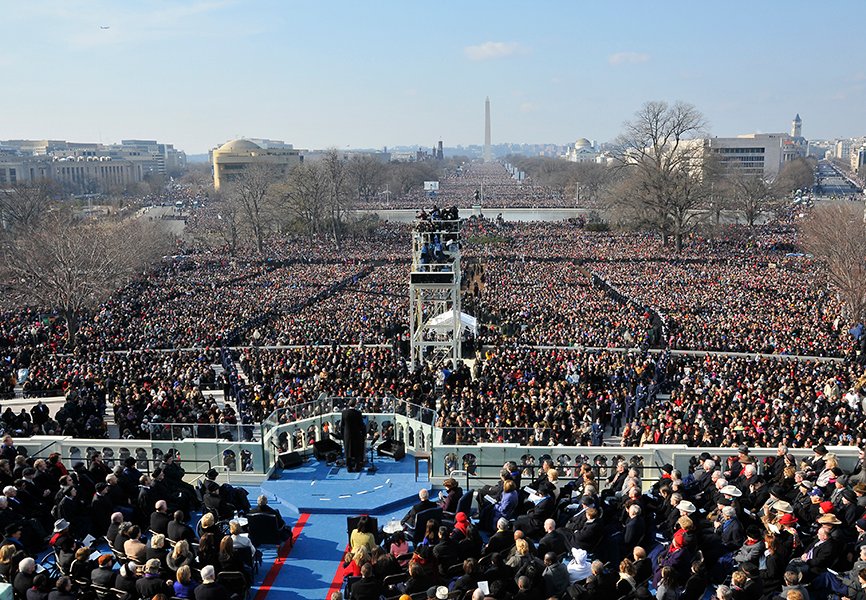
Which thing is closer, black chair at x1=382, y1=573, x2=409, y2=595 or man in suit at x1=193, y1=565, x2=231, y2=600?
man in suit at x1=193, y1=565, x2=231, y2=600

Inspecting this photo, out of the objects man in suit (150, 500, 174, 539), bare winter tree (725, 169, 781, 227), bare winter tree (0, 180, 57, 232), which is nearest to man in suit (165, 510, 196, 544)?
man in suit (150, 500, 174, 539)

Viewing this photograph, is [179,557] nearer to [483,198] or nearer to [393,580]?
[393,580]

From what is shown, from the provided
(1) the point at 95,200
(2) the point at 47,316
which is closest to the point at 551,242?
(2) the point at 47,316

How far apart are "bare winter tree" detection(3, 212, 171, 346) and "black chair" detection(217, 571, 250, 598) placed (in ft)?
81.3

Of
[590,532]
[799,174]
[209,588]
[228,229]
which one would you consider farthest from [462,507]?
[799,174]

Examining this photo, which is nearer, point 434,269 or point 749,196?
point 434,269

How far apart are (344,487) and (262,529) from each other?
2.09 m

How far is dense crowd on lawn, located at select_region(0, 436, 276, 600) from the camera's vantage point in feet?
26.6

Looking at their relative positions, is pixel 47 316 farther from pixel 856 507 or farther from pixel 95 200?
pixel 95 200

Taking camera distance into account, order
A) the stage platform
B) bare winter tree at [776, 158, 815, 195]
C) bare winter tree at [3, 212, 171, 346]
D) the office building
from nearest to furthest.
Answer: the stage platform < bare winter tree at [3, 212, 171, 346] < bare winter tree at [776, 158, 815, 195] < the office building

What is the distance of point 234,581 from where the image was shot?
28.4ft

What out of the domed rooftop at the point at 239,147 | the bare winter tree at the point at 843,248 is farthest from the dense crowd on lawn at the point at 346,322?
the domed rooftop at the point at 239,147

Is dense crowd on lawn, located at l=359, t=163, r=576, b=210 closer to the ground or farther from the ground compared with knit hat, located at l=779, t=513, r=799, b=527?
farther from the ground

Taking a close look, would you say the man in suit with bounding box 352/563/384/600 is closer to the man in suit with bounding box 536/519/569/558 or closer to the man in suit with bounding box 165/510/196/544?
the man in suit with bounding box 536/519/569/558
